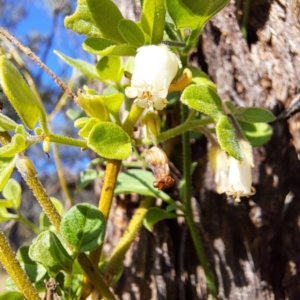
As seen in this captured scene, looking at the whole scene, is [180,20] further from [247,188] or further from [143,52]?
[247,188]

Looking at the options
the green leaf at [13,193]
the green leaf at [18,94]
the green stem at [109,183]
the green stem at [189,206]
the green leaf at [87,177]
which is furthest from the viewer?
the green leaf at [87,177]

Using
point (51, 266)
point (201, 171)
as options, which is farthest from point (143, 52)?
point (201, 171)

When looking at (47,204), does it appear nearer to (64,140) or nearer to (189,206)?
(64,140)

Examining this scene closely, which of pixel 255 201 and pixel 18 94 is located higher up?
pixel 18 94

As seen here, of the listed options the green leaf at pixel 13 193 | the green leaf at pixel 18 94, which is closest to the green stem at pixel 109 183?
the green leaf at pixel 18 94

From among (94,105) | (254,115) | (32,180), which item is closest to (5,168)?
(32,180)

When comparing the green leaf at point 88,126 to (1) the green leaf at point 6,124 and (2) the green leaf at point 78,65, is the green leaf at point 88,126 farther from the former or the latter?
(2) the green leaf at point 78,65

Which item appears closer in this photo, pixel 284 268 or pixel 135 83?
pixel 135 83
